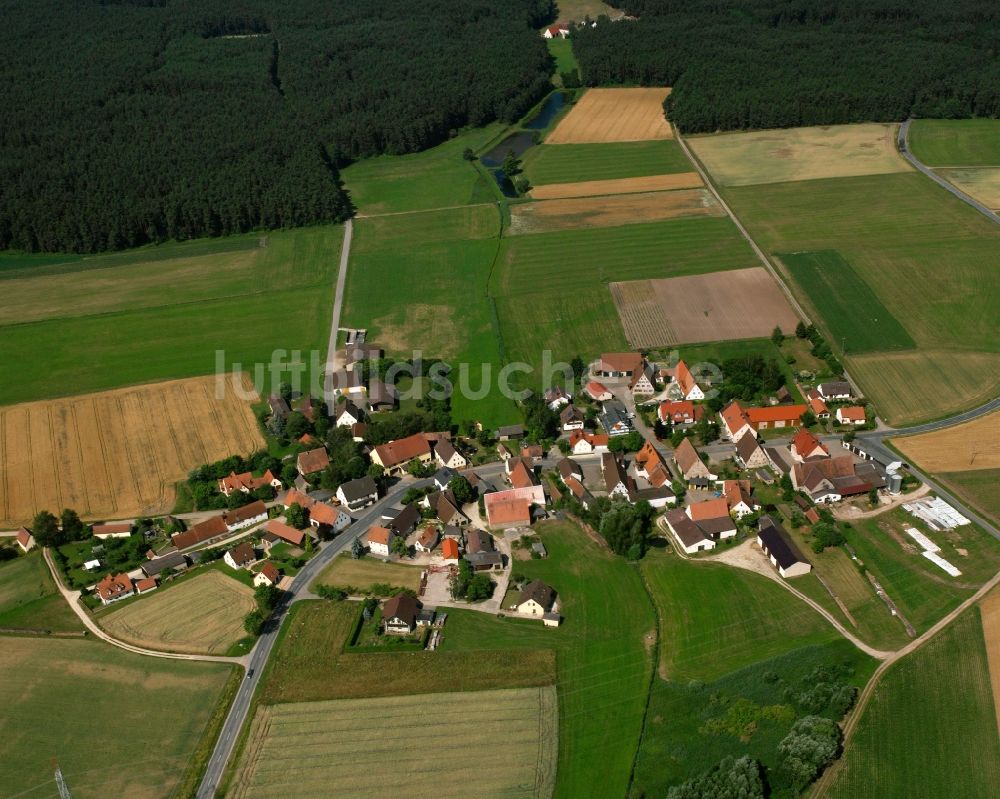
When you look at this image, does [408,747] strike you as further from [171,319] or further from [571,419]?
[171,319]

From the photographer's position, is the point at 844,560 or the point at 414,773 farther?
the point at 844,560

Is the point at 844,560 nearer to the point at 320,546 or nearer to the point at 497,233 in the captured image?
the point at 320,546

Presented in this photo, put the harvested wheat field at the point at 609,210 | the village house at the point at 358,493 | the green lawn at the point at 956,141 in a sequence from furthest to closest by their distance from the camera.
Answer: the green lawn at the point at 956,141
the harvested wheat field at the point at 609,210
the village house at the point at 358,493

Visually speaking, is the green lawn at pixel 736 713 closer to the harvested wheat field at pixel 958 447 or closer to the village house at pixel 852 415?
the harvested wheat field at pixel 958 447

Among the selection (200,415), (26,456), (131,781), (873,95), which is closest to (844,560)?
(131,781)

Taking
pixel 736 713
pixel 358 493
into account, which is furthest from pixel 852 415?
pixel 358 493

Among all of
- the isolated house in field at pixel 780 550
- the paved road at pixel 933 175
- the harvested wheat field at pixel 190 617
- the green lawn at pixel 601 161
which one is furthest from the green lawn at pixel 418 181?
the isolated house in field at pixel 780 550
